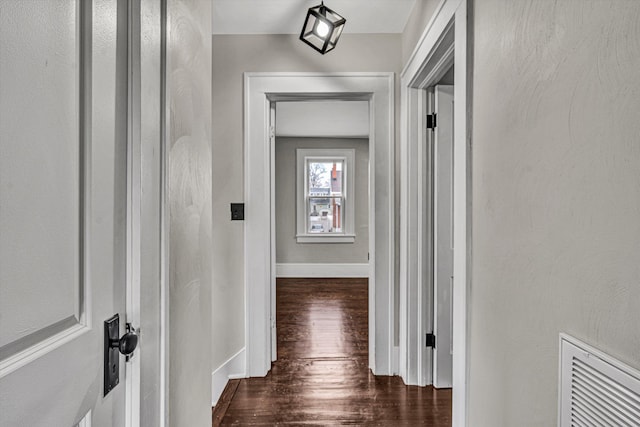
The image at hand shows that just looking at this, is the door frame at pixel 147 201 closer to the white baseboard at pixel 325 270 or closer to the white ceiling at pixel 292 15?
the white ceiling at pixel 292 15

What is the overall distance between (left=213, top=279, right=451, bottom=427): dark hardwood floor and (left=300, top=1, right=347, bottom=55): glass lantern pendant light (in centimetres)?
210

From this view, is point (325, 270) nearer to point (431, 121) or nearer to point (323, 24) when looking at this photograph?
point (431, 121)

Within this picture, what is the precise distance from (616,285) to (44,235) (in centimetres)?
96

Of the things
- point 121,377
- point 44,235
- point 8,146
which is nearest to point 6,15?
point 8,146

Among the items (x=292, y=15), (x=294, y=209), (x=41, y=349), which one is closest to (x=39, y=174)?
(x=41, y=349)

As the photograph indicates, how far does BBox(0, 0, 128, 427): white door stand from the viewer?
52 cm

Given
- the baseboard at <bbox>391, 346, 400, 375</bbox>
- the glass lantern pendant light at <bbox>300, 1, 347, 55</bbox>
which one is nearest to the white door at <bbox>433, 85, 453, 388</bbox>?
the baseboard at <bbox>391, 346, 400, 375</bbox>

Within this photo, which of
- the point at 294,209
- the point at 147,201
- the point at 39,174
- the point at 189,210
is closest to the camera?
the point at 39,174

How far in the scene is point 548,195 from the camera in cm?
91

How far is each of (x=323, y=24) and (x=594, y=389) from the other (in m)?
2.06

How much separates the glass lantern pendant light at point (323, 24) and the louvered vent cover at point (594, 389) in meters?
1.92

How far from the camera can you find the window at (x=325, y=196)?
642 centimetres

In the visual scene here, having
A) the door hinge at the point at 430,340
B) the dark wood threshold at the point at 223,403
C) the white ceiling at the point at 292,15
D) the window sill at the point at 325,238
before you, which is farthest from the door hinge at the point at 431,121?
the window sill at the point at 325,238

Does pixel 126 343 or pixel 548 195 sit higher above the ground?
pixel 548 195
